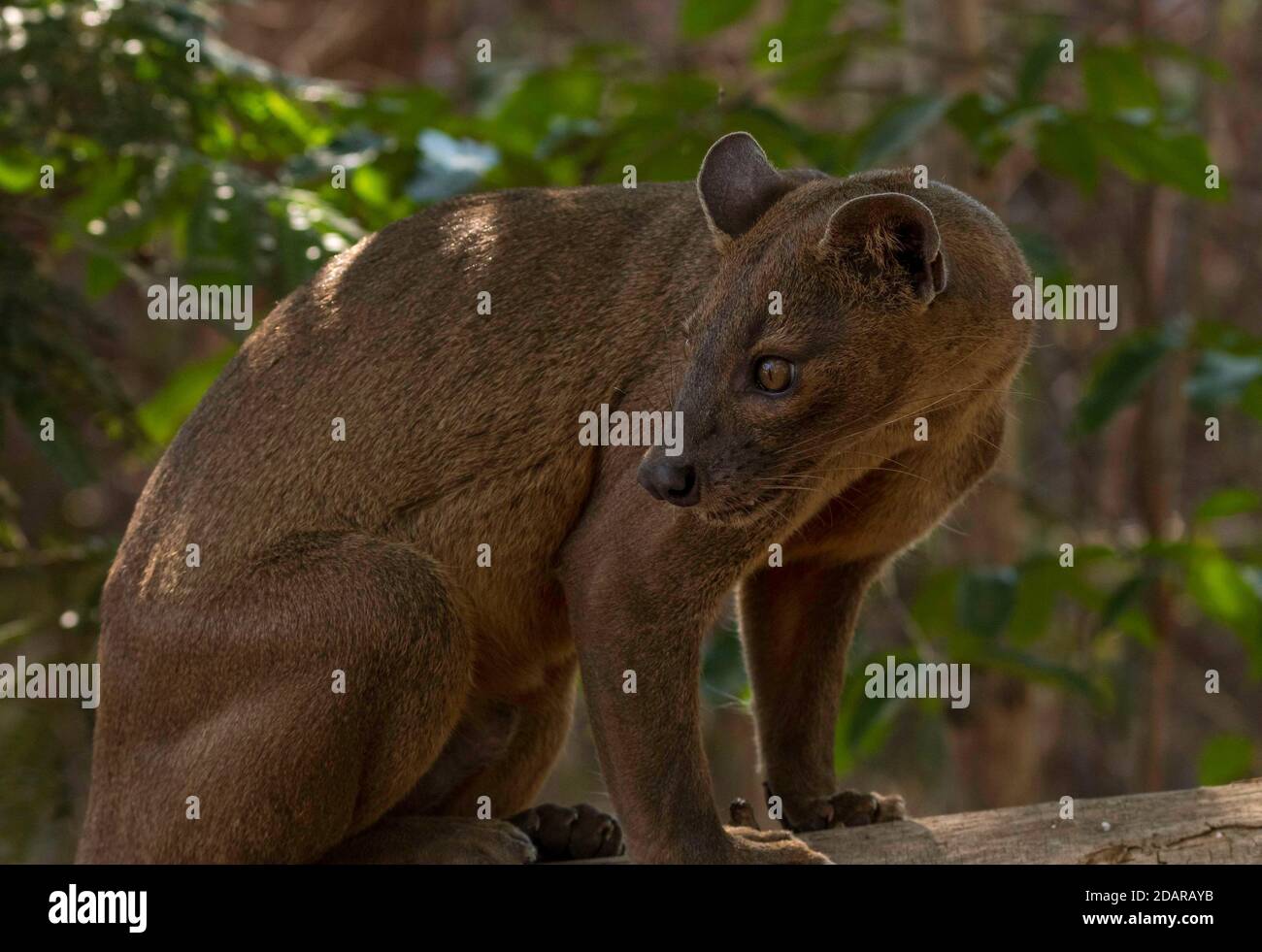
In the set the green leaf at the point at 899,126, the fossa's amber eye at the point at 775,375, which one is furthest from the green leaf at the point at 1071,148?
the fossa's amber eye at the point at 775,375

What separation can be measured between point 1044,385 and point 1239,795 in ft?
27.5

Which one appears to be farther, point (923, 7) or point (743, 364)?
point (923, 7)

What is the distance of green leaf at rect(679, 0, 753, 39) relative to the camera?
7.96 meters

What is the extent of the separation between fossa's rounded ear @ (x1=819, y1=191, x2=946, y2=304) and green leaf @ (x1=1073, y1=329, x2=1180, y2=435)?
355 cm

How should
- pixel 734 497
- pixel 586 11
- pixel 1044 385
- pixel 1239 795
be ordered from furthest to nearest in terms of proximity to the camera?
pixel 586 11, pixel 1044 385, pixel 1239 795, pixel 734 497

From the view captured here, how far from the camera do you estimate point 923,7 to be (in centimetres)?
897

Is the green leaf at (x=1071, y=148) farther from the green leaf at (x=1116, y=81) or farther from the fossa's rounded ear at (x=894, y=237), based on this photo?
the fossa's rounded ear at (x=894, y=237)

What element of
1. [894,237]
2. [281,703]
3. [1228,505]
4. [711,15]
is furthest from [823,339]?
[711,15]

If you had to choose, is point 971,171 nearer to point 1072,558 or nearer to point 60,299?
point 1072,558

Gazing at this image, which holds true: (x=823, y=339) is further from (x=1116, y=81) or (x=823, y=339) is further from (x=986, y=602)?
(x=1116, y=81)

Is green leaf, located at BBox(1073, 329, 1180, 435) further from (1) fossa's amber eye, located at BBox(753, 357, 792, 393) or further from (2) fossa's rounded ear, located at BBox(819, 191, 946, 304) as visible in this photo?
(1) fossa's amber eye, located at BBox(753, 357, 792, 393)

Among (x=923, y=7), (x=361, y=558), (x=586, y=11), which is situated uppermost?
(x=586, y=11)

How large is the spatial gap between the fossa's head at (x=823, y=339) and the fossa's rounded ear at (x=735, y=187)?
0.10 m
